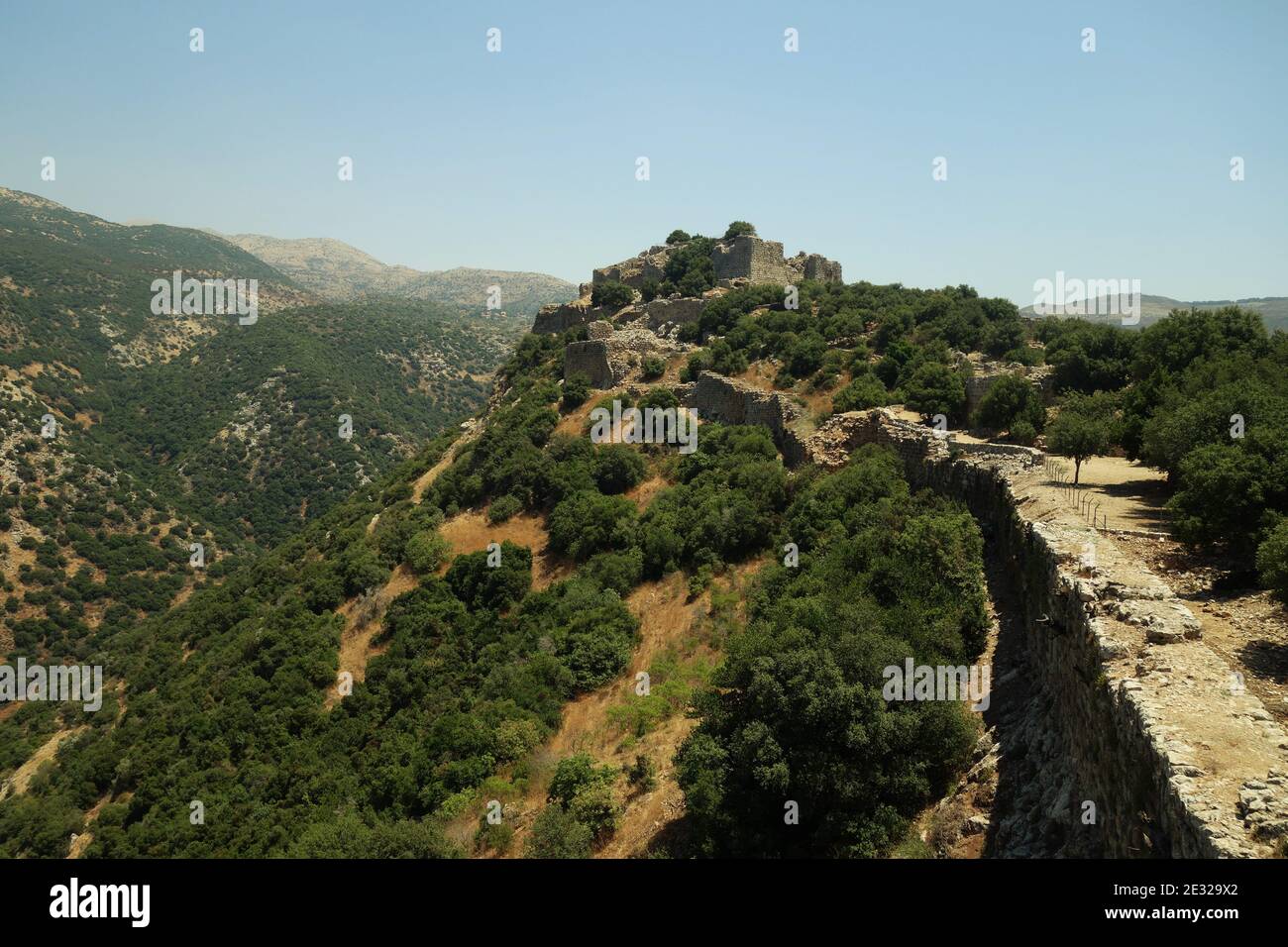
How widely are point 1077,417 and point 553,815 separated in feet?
41.6

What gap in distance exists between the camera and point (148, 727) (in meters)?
24.7

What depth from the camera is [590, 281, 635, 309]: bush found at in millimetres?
44625

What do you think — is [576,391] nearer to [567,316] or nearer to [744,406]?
[744,406]

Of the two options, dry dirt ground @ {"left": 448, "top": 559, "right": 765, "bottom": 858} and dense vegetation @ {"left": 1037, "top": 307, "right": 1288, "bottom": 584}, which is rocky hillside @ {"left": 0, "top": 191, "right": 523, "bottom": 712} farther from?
dense vegetation @ {"left": 1037, "top": 307, "right": 1288, "bottom": 584}

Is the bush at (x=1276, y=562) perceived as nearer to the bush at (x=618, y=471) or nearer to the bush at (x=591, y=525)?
the bush at (x=591, y=525)

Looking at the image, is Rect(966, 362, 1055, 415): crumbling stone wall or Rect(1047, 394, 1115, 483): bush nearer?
Rect(1047, 394, 1115, 483): bush

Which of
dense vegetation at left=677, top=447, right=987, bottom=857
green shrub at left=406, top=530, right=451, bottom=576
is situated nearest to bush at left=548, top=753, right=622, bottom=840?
dense vegetation at left=677, top=447, right=987, bottom=857

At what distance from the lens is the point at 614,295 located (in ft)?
147

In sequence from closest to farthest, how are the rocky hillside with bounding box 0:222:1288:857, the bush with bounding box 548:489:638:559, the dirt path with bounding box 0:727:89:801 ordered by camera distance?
the rocky hillside with bounding box 0:222:1288:857 < the bush with bounding box 548:489:638:559 < the dirt path with bounding box 0:727:89:801

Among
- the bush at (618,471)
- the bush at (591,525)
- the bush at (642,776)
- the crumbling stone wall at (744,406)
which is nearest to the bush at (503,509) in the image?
the bush at (591,525)

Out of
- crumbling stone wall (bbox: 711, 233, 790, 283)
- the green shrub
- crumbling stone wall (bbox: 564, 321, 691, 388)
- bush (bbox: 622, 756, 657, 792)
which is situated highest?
crumbling stone wall (bbox: 711, 233, 790, 283)

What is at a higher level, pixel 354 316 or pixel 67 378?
pixel 354 316
